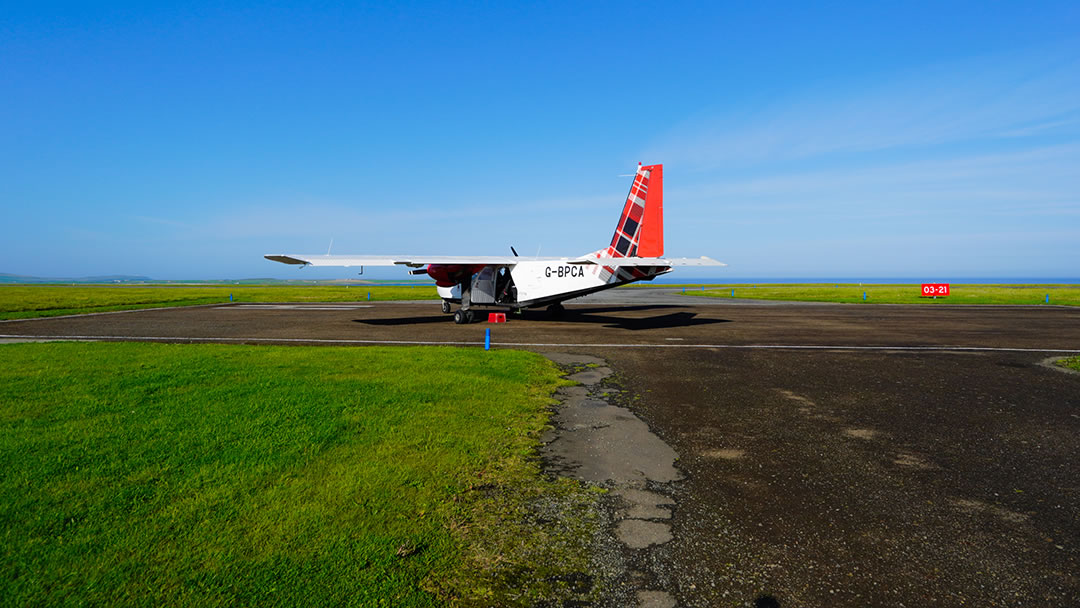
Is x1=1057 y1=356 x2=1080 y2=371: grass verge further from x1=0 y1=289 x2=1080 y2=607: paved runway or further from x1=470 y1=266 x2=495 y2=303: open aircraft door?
x1=470 y1=266 x2=495 y2=303: open aircraft door

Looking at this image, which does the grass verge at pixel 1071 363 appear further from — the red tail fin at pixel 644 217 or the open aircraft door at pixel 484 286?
the open aircraft door at pixel 484 286

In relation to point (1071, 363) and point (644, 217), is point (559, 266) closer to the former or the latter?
point (644, 217)

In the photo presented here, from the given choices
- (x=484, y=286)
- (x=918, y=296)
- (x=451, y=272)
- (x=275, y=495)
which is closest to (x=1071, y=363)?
(x=275, y=495)

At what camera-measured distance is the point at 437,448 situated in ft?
21.0

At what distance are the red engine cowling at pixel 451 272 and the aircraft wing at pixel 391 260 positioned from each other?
78 cm

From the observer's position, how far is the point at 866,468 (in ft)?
20.0

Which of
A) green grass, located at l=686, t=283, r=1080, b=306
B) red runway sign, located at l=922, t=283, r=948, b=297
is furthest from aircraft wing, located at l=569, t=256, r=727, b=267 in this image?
red runway sign, located at l=922, t=283, r=948, b=297

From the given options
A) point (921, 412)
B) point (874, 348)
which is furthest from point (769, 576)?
point (874, 348)

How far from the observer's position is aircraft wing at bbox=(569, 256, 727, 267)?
21.0 m

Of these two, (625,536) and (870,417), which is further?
(870,417)

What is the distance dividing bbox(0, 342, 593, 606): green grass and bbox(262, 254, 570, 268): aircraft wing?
1162cm

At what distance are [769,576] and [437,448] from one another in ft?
13.2

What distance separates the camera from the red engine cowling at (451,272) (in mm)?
25750

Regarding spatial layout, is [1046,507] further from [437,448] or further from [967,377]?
[967,377]
